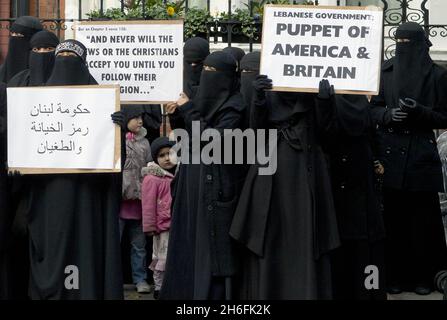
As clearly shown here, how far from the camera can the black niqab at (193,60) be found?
8219 mm

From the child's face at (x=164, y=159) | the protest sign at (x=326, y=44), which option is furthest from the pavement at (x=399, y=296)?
the protest sign at (x=326, y=44)

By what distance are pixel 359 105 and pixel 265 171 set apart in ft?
2.75

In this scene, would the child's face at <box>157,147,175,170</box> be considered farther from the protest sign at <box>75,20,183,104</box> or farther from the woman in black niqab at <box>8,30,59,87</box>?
the woman in black niqab at <box>8,30,59,87</box>

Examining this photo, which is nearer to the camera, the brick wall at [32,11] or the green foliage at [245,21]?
the green foliage at [245,21]

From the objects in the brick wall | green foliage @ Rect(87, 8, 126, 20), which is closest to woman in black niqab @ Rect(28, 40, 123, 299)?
green foliage @ Rect(87, 8, 126, 20)

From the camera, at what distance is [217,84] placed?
23.5 feet

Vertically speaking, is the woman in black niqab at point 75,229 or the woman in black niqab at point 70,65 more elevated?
the woman in black niqab at point 70,65

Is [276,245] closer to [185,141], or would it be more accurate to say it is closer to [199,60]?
[185,141]

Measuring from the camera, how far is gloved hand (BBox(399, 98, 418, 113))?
26.7 ft

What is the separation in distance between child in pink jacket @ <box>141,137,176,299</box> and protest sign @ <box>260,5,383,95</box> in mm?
1665

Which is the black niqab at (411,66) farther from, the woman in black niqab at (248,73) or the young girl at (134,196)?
the young girl at (134,196)

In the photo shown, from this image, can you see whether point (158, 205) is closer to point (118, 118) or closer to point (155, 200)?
point (155, 200)

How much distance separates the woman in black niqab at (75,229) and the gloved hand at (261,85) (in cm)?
128

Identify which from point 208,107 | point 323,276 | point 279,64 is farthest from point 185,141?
point 323,276
